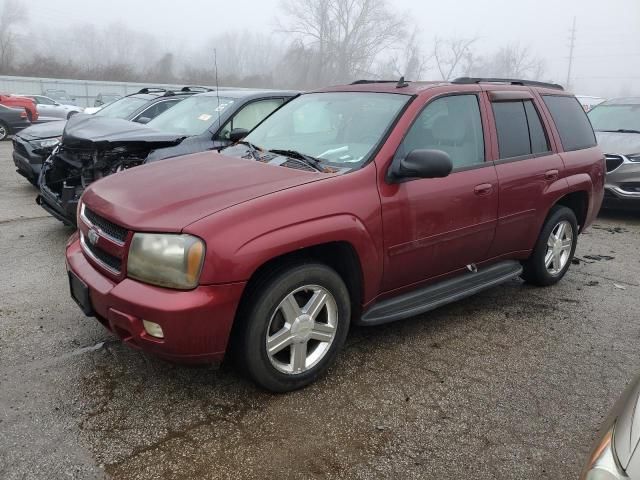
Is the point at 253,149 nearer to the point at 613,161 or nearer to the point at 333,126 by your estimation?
the point at 333,126

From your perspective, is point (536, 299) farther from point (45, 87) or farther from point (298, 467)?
point (45, 87)

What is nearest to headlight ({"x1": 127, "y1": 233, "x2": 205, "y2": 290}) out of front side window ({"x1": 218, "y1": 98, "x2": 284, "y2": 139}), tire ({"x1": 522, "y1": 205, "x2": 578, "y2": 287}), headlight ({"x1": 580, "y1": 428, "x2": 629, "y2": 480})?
headlight ({"x1": 580, "y1": 428, "x2": 629, "y2": 480})

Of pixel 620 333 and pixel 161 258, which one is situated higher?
pixel 161 258

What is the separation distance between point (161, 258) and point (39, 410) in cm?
110

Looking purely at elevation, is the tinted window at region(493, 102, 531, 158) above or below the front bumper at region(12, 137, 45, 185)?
above

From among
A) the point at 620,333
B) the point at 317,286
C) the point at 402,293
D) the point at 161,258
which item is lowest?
the point at 620,333

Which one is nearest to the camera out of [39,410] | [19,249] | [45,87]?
[39,410]

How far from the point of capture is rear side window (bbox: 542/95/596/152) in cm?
475

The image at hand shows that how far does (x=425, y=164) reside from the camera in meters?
3.21

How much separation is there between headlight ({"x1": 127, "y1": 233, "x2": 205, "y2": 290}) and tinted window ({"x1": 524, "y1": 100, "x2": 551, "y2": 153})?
3032 millimetres

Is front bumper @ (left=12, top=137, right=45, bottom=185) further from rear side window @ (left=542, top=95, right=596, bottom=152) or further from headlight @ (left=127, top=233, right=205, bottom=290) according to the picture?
rear side window @ (left=542, top=95, right=596, bottom=152)

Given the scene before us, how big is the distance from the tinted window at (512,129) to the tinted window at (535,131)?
0.06m

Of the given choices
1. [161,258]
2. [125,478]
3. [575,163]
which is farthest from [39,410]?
[575,163]

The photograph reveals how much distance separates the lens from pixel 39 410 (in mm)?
2875
